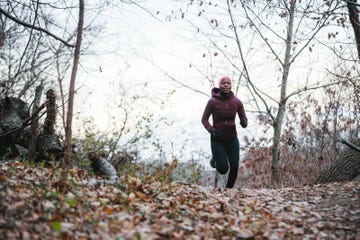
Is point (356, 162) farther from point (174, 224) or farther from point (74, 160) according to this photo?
point (74, 160)

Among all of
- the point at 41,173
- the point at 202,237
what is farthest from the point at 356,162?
the point at 41,173

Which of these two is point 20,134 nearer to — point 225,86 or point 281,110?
point 225,86

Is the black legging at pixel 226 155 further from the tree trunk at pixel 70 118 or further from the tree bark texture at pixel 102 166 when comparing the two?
the tree trunk at pixel 70 118

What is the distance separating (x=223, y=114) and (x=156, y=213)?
3.26 metres

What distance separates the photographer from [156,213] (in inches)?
175

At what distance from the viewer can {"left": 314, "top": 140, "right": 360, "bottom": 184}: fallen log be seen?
25.5 feet

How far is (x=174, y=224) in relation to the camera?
413 centimetres

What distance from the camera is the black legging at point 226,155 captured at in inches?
283

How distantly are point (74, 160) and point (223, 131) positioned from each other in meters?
4.30

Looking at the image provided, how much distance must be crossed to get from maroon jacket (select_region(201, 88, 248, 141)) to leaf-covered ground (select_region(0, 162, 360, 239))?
1.44 meters

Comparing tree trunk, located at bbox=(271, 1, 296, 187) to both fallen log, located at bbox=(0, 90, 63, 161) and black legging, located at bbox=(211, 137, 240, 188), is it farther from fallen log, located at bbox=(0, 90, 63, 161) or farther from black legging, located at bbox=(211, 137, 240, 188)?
fallen log, located at bbox=(0, 90, 63, 161)

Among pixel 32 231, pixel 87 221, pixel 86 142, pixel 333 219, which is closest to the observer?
pixel 32 231

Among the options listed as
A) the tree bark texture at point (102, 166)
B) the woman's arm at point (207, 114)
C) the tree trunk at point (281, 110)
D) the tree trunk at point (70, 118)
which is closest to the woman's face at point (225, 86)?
the woman's arm at point (207, 114)

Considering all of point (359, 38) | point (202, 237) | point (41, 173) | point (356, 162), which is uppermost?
point (359, 38)
